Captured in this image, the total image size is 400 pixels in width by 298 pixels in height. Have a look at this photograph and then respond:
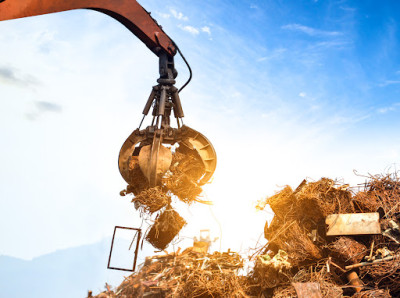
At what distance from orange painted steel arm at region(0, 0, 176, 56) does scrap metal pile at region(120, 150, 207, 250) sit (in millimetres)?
2254

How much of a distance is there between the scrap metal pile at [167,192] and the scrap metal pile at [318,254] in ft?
5.59

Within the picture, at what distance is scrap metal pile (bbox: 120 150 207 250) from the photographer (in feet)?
14.1

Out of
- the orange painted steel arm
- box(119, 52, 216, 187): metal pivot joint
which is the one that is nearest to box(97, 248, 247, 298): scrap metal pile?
box(119, 52, 216, 187): metal pivot joint

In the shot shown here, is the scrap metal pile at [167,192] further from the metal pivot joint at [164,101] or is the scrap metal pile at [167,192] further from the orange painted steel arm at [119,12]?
the orange painted steel arm at [119,12]

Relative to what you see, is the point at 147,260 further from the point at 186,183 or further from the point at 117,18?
the point at 117,18

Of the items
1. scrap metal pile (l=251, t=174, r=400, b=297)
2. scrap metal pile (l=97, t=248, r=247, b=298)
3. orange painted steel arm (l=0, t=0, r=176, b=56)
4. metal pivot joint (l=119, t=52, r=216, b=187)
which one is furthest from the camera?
scrap metal pile (l=97, t=248, r=247, b=298)

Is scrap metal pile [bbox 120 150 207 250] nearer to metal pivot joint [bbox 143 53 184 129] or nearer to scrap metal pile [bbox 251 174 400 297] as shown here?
metal pivot joint [bbox 143 53 184 129]

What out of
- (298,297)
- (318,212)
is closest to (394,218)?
(318,212)

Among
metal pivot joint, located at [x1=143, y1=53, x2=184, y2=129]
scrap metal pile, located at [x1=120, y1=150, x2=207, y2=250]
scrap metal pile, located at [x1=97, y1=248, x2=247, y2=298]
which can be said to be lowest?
scrap metal pile, located at [x1=97, y1=248, x2=247, y2=298]

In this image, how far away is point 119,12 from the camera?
16.4 ft

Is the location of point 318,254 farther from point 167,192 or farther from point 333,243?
point 167,192

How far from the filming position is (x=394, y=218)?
17.1 feet

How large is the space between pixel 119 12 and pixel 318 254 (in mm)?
5330

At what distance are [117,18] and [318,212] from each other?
499 centimetres
